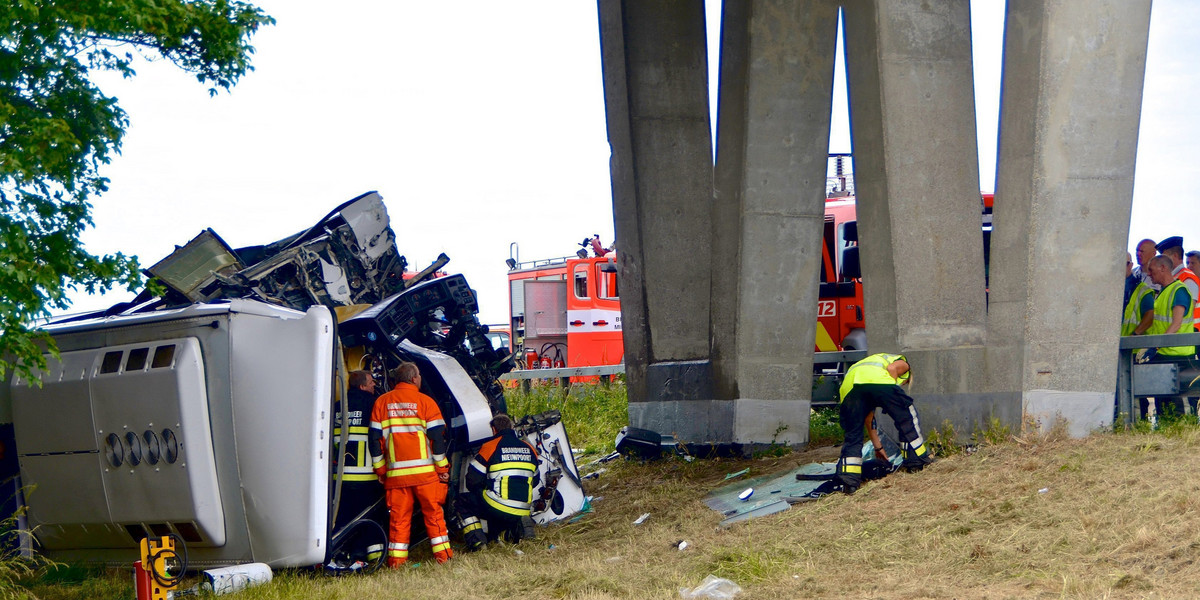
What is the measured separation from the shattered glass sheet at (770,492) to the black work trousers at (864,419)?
0.36 m

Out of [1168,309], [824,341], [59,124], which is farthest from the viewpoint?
[824,341]

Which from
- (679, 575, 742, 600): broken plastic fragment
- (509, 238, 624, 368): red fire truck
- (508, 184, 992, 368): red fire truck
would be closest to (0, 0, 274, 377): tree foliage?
(679, 575, 742, 600): broken plastic fragment

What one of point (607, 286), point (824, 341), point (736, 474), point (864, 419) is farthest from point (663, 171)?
point (607, 286)

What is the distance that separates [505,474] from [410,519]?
0.80m

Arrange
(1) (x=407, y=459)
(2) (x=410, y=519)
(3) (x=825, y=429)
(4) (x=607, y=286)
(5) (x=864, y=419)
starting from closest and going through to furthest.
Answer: (1) (x=407, y=459) < (2) (x=410, y=519) < (5) (x=864, y=419) < (3) (x=825, y=429) < (4) (x=607, y=286)

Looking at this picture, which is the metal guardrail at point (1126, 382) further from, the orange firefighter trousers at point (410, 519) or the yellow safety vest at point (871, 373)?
the orange firefighter trousers at point (410, 519)

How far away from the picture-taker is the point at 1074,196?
814cm

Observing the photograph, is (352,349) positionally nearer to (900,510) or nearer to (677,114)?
(900,510)

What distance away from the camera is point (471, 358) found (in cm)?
957

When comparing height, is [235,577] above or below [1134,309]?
below

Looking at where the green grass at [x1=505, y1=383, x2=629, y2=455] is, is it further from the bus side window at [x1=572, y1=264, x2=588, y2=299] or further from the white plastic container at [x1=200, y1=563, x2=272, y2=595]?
the white plastic container at [x1=200, y1=563, x2=272, y2=595]

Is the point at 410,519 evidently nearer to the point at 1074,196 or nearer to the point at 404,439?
the point at 404,439

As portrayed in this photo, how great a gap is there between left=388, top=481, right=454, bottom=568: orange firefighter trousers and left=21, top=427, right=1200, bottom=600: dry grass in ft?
0.69

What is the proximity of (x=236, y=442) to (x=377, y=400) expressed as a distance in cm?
146
